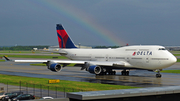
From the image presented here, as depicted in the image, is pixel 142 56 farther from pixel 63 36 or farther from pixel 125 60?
pixel 63 36

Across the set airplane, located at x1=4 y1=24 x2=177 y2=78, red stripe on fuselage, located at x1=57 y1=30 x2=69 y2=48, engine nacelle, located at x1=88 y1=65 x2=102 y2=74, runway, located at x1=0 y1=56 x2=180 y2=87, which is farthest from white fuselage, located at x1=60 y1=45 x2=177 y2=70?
red stripe on fuselage, located at x1=57 y1=30 x2=69 y2=48

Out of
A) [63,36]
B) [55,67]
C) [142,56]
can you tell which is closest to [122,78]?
[142,56]

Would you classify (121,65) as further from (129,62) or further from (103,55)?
(103,55)

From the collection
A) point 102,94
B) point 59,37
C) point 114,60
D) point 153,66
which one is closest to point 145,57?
point 153,66

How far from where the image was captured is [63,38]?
261 feet

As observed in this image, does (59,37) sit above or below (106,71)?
above

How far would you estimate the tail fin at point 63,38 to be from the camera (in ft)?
258

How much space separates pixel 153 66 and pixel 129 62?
5488 millimetres

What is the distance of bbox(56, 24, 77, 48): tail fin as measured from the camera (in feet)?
258

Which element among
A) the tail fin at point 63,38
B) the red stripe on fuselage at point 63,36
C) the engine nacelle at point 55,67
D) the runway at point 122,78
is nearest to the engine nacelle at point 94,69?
the runway at point 122,78

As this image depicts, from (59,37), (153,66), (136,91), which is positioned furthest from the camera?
(59,37)

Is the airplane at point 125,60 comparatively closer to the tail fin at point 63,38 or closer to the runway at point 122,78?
the runway at point 122,78

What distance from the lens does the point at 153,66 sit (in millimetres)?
58969

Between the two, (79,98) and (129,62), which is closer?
(79,98)
